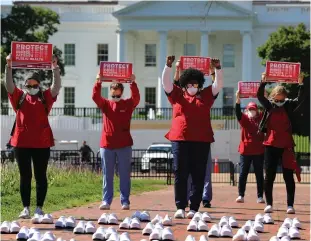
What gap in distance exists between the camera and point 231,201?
14375 mm

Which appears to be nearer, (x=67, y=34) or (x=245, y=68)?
(x=245, y=68)

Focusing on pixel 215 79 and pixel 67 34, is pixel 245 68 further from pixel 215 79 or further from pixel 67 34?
pixel 215 79

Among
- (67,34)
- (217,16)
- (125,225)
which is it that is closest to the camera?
(125,225)

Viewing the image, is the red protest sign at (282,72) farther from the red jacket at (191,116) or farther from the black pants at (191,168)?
the black pants at (191,168)

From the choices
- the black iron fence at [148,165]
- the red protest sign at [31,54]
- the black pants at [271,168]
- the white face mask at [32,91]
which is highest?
the red protest sign at [31,54]

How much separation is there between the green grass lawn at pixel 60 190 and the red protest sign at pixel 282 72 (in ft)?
11.7

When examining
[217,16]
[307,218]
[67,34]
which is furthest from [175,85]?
[67,34]

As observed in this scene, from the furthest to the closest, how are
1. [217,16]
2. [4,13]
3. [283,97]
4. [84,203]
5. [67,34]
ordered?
1. [67,34]
2. [217,16]
3. [4,13]
4. [84,203]
5. [283,97]

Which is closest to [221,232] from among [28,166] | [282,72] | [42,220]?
[42,220]

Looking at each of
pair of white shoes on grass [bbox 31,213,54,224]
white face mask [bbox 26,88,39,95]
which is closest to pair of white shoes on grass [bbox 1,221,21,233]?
pair of white shoes on grass [bbox 31,213,54,224]

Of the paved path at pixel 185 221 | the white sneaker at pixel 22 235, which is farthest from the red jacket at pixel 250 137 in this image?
the white sneaker at pixel 22 235

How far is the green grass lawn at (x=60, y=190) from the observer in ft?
39.9

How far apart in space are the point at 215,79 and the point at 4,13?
3722 centimetres

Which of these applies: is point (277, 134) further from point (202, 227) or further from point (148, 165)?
point (148, 165)
